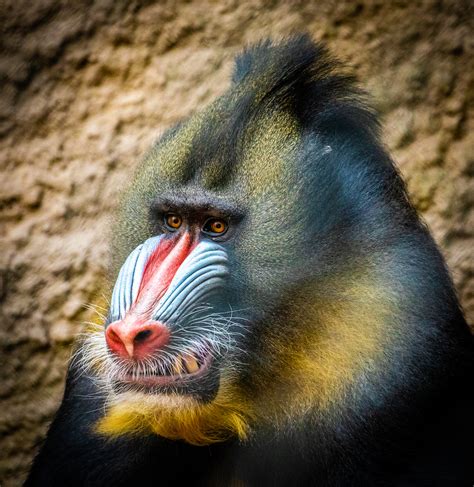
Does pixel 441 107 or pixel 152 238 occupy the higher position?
pixel 441 107

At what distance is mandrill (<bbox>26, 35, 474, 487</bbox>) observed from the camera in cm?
276

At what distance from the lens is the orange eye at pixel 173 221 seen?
3.05m

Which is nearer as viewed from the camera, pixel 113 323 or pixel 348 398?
pixel 113 323

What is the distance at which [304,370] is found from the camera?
292 centimetres

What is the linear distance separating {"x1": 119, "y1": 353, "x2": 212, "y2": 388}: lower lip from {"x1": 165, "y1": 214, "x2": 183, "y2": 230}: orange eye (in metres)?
0.56

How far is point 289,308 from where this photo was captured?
114 inches

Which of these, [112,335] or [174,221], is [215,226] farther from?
[112,335]

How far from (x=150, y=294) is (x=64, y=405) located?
3.80ft

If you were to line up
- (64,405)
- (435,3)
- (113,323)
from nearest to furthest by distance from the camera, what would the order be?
(113,323)
(64,405)
(435,3)

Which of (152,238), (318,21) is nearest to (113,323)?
(152,238)

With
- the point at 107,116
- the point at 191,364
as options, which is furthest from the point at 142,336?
the point at 107,116

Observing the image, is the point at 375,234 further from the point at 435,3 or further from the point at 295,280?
the point at 435,3

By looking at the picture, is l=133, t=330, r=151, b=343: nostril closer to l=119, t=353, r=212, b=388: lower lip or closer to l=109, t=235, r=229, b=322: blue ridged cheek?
l=109, t=235, r=229, b=322: blue ridged cheek

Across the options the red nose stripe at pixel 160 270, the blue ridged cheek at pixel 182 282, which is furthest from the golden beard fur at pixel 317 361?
the red nose stripe at pixel 160 270
